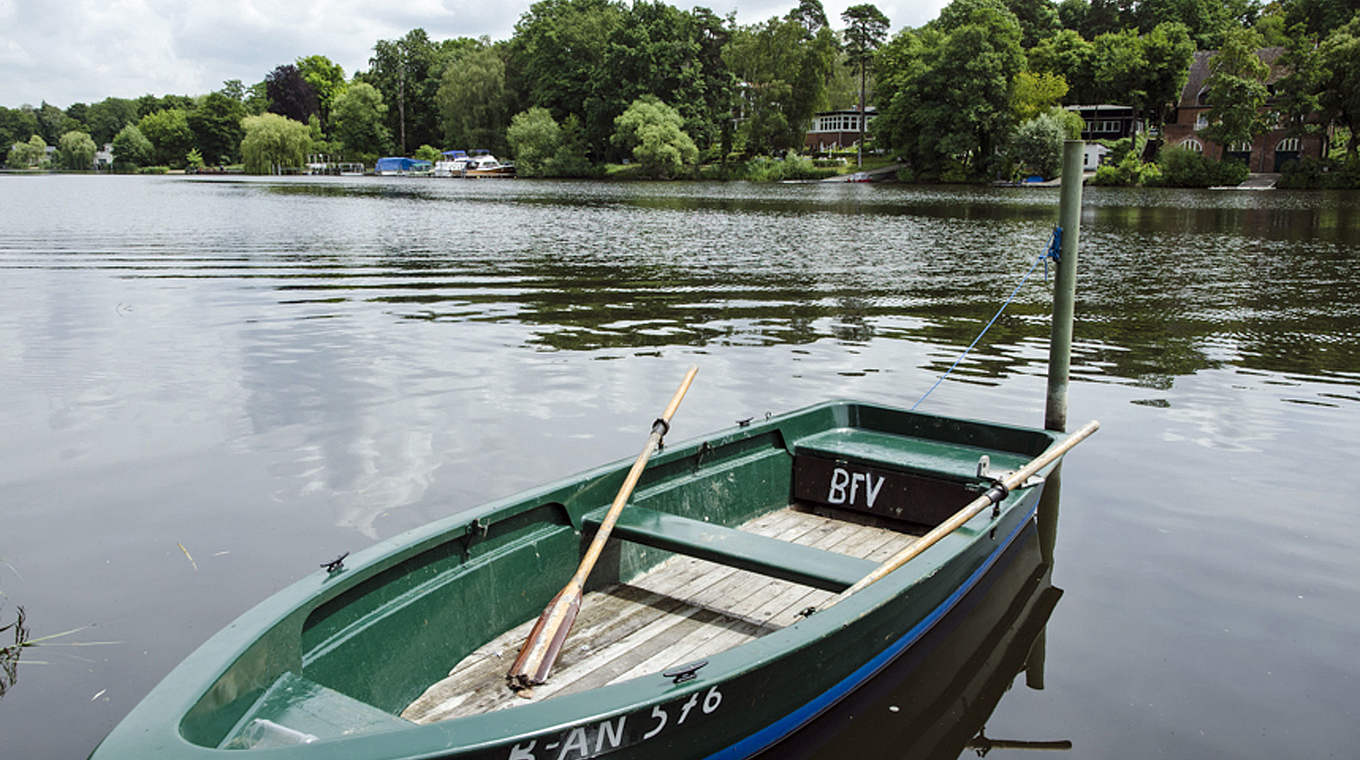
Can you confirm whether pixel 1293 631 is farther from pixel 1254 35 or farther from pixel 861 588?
pixel 1254 35

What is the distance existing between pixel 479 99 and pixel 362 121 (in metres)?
19.4

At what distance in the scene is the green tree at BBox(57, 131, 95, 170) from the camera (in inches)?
5325

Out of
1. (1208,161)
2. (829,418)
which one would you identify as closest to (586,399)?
(829,418)

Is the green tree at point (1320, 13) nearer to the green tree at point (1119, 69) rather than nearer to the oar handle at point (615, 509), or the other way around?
the green tree at point (1119, 69)

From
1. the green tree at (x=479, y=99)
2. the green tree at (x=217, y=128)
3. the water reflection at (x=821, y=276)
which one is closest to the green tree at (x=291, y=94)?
the green tree at (x=217, y=128)

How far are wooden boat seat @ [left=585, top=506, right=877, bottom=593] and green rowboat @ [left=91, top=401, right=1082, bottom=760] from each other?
1cm

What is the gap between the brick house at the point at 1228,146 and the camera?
72.4m

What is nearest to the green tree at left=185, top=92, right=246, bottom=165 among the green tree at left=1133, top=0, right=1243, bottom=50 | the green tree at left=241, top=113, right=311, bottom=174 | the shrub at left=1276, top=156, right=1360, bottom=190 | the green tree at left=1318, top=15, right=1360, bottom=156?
the green tree at left=241, top=113, right=311, bottom=174

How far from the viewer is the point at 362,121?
112438 mm

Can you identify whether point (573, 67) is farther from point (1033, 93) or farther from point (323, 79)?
point (323, 79)

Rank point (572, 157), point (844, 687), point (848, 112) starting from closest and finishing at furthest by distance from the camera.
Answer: point (844, 687) < point (572, 157) < point (848, 112)

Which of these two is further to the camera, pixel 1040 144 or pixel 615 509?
pixel 1040 144

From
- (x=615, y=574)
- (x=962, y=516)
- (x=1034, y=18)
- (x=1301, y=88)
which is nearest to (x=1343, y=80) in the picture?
(x=1301, y=88)

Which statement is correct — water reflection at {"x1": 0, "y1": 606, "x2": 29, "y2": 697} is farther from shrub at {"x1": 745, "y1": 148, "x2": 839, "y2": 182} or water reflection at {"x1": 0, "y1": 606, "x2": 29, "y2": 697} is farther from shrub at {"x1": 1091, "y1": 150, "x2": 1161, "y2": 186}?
shrub at {"x1": 745, "y1": 148, "x2": 839, "y2": 182}
